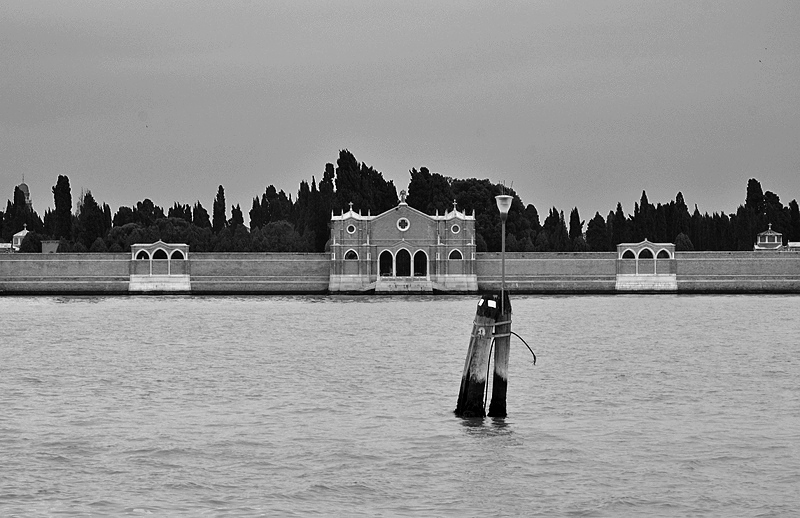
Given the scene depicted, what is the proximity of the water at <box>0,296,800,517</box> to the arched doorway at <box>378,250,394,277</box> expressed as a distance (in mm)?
31364

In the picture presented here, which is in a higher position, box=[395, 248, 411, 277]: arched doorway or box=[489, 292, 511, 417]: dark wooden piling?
box=[395, 248, 411, 277]: arched doorway

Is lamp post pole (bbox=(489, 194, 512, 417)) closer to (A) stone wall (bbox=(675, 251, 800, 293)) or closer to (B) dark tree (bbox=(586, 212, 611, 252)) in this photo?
(A) stone wall (bbox=(675, 251, 800, 293))

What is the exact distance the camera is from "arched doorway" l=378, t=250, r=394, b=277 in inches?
2339

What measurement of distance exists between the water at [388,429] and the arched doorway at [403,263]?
32.1 m

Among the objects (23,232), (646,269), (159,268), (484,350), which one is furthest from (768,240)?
(484,350)

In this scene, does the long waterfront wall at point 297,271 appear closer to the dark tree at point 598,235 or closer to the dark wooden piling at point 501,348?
the dark tree at point 598,235

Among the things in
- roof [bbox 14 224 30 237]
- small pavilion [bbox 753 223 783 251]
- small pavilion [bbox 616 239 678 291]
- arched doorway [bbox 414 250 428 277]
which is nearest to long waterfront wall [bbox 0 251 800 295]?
small pavilion [bbox 616 239 678 291]

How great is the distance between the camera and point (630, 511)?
9.77m

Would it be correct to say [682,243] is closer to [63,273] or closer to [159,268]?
[159,268]

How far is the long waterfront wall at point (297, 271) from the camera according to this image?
59.8 m

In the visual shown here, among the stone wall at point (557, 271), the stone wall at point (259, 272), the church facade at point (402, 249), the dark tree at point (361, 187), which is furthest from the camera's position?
the dark tree at point (361, 187)

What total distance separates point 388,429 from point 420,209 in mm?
52717

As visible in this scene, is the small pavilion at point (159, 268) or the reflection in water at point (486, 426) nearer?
the reflection in water at point (486, 426)

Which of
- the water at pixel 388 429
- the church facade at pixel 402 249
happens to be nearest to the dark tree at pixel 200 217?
the church facade at pixel 402 249
